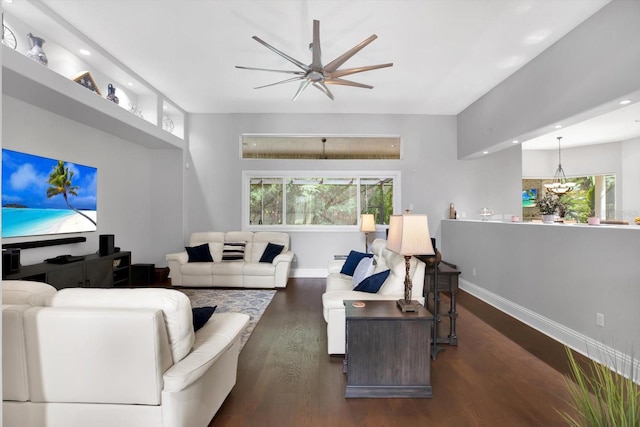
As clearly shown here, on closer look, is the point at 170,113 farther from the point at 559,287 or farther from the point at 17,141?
the point at 559,287

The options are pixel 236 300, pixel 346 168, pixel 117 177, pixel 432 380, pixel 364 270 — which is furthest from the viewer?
pixel 346 168

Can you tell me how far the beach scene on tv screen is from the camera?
3455 mm

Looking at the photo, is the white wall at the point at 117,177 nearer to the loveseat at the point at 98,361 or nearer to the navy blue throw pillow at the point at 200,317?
the loveseat at the point at 98,361

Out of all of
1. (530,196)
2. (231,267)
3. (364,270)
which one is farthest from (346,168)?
(530,196)

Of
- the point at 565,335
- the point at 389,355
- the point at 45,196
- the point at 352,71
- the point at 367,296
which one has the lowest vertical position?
the point at 565,335

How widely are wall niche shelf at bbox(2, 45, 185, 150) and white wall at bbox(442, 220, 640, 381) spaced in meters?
5.37

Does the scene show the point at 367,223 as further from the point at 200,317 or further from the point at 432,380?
the point at 200,317

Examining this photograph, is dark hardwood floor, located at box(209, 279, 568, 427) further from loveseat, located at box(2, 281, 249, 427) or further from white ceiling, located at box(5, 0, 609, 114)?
white ceiling, located at box(5, 0, 609, 114)

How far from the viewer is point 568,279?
3203mm

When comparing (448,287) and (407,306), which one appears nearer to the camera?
(407,306)

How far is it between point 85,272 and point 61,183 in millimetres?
1220

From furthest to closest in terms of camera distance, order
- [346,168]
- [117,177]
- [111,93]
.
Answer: [346,168] → [117,177] → [111,93]

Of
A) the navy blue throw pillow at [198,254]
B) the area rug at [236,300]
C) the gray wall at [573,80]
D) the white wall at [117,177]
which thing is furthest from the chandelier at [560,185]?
the white wall at [117,177]

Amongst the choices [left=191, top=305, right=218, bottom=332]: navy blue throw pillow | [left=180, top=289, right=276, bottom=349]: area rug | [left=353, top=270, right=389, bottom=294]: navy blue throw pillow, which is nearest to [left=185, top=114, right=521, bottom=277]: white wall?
[left=180, top=289, right=276, bottom=349]: area rug
